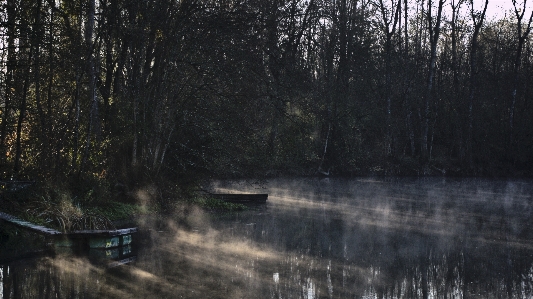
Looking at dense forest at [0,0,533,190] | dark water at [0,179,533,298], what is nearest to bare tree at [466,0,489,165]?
dense forest at [0,0,533,190]

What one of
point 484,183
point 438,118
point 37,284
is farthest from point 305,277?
point 438,118

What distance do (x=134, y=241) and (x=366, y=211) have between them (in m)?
10.6

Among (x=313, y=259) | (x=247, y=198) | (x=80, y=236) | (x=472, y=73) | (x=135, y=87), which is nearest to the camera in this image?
(x=80, y=236)

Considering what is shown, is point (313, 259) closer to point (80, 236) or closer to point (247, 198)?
point (80, 236)

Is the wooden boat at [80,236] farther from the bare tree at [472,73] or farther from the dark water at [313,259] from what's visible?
the bare tree at [472,73]

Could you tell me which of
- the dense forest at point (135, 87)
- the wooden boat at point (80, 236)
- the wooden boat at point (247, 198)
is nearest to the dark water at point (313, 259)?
the wooden boat at point (247, 198)

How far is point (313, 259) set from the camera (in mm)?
13727

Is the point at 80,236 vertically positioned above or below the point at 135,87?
below

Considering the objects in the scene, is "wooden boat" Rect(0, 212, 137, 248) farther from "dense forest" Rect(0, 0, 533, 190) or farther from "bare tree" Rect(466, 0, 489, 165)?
"bare tree" Rect(466, 0, 489, 165)

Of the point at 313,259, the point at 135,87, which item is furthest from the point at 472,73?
the point at 313,259

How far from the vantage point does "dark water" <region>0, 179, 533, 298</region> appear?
1070 cm

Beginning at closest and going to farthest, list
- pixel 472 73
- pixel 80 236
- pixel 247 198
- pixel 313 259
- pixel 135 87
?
1. pixel 80 236
2. pixel 313 259
3. pixel 135 87
4. pixel 247 198
5. pixel 472 73

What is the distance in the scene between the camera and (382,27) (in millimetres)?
45969

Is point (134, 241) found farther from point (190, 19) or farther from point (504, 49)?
point (504, 49)
